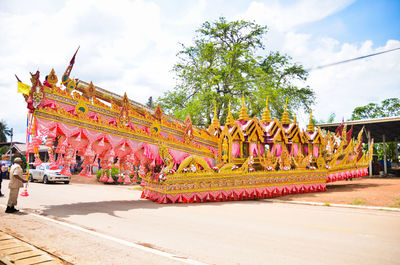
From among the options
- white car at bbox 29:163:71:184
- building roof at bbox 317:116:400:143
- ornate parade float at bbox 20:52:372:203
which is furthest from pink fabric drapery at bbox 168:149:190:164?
building roof at bbox 317:116:400:143

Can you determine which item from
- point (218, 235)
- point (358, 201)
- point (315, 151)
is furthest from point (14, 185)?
point (315, 151)

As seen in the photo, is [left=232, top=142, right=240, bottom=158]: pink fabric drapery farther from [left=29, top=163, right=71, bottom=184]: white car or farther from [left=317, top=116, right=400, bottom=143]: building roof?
[left=317, top=116, right=400, bottom=143]: building roof

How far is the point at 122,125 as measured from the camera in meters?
9.16

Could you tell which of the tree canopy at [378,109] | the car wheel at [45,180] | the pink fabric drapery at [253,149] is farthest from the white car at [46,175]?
the tree canopy at [378,109]

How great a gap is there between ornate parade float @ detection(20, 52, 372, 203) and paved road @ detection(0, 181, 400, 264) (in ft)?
5.88

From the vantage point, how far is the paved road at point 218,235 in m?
4.03

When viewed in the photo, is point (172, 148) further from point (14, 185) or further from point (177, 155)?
point (14, 185)

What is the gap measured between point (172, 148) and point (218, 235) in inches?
220

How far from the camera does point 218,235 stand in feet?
17.4

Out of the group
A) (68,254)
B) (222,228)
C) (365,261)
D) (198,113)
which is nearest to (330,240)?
(365,261)

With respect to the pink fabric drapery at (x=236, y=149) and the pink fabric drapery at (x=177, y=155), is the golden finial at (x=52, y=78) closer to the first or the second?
the pink fabric drapery at (x=177, y=155)

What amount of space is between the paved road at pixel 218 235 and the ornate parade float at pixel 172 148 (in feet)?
5.88

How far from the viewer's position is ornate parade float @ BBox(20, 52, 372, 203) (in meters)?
7.96

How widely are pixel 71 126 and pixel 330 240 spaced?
725 centimetres
